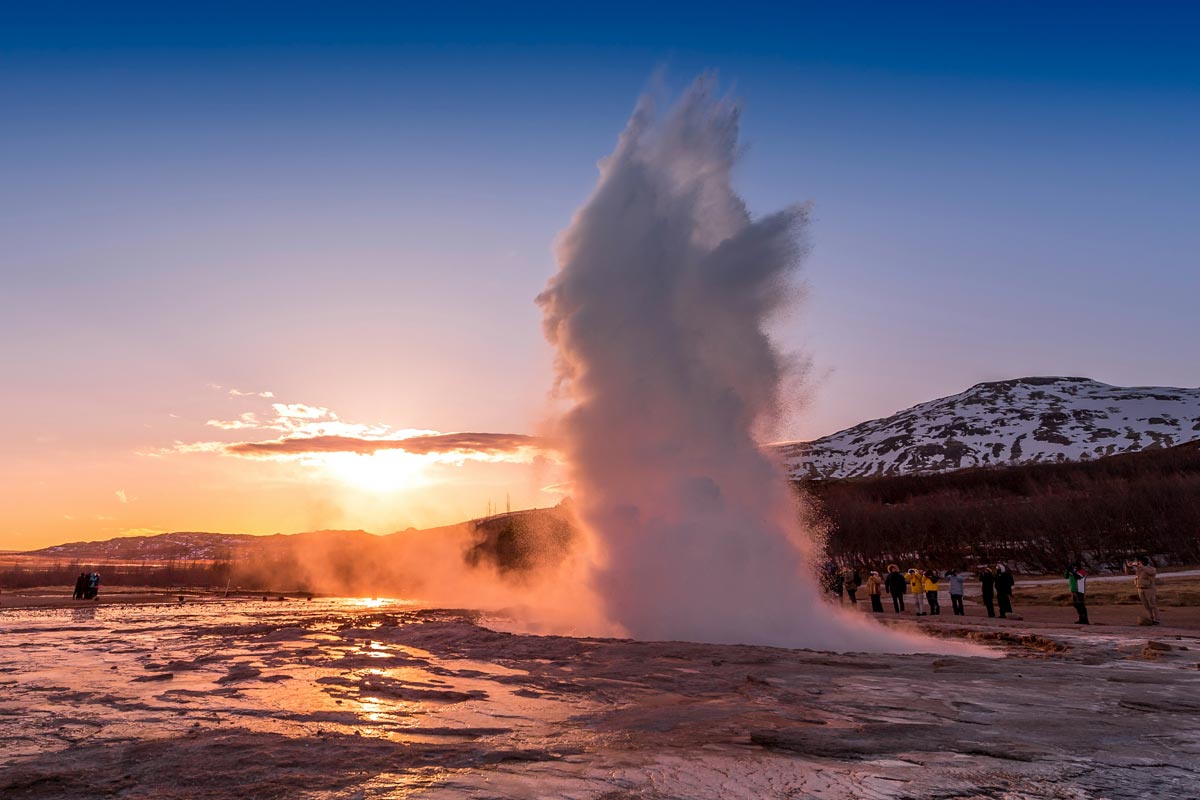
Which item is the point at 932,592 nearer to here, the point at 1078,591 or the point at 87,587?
the point at 1078,591

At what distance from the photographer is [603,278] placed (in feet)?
62.0

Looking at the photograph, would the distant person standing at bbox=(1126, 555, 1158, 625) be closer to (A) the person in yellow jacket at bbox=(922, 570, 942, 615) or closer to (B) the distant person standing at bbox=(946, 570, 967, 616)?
(B) the distant person standing at bbox=(946, 570, 967, 616)

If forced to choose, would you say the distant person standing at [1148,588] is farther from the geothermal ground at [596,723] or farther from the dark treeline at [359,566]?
the dark treeline at [359,566]

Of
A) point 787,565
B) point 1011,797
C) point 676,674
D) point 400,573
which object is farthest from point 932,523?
point 1011,797

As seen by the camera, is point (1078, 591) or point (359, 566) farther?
point (359, 566)

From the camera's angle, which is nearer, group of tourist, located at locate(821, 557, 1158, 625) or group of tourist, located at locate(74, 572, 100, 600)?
group of tourist, located at locate(821, 557, 1158, 625)

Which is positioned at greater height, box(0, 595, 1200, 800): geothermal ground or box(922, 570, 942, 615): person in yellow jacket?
box(0, 595, 1200, 800): geothermal ground

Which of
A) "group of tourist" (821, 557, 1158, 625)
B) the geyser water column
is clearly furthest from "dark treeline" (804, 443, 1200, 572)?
the geyser water column

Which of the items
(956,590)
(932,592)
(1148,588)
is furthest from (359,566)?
(1148,588)

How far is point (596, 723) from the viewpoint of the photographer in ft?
24.3

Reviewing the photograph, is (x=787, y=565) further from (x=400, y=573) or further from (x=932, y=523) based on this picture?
(x=932, y=523)

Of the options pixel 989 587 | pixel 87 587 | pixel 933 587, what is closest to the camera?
pixel 989 587

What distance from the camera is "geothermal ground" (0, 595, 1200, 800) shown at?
17.1ft

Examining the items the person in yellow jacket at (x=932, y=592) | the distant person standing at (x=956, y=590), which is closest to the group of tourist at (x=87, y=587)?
the person in yellow jacket at (x=932, y=592)
